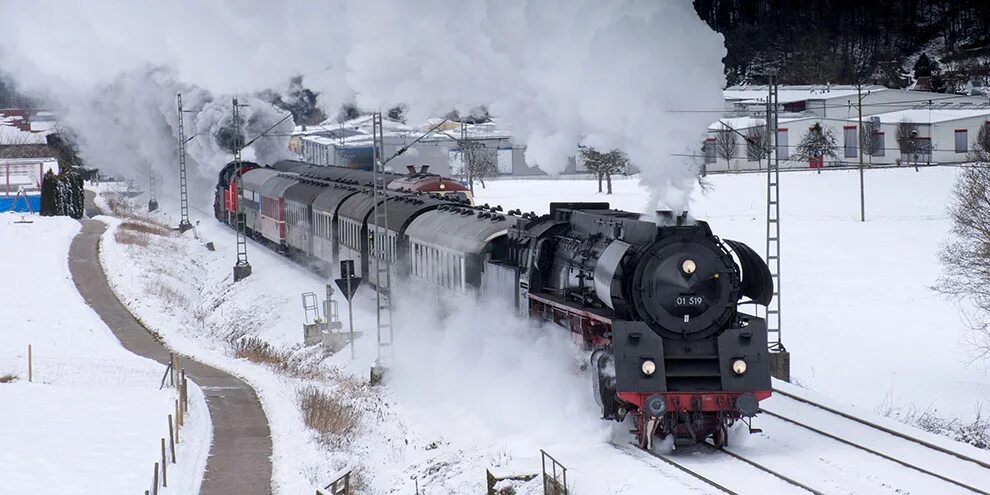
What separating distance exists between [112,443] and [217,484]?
3.57 meters

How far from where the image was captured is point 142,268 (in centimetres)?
4819

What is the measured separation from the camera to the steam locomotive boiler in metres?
16.5

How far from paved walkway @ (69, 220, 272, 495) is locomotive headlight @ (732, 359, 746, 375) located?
7.44 metres

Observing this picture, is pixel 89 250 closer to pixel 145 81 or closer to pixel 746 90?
pixel 145 81

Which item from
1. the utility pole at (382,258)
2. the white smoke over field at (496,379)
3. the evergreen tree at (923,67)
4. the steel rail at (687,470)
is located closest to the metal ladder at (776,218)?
the steel rail at (687,470)

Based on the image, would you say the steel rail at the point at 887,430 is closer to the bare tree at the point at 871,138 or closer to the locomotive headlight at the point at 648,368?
the locomotive headlight at the point at 648,368

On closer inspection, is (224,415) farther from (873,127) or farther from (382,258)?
(873,127)

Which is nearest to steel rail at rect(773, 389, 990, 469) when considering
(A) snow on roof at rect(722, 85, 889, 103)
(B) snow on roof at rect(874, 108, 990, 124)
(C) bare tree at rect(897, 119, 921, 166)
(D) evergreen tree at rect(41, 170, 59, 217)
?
(D) evergreen tree at rect(41, 170, 59, 217)

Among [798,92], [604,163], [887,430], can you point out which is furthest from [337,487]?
[798,92]

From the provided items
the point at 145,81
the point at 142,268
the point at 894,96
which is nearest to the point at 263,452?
the point at 142,268

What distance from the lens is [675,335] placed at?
1688 centimetres

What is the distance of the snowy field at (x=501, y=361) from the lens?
59.3ft

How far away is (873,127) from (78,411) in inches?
2876

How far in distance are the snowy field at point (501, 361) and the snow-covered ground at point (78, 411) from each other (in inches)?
77.6
